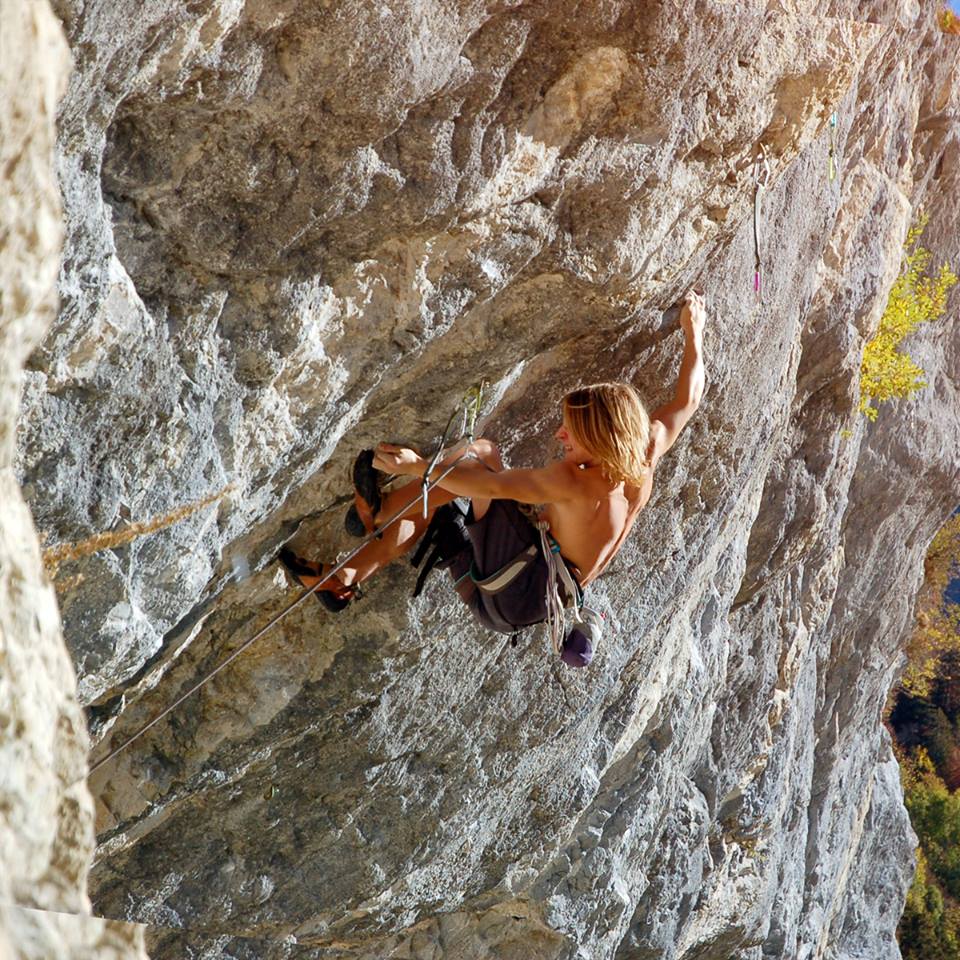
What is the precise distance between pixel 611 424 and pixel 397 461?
73cm

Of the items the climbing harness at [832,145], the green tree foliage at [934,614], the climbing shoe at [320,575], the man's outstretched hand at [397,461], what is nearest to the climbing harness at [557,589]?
the man's outstretched hand at [397,461]

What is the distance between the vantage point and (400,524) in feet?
13.5

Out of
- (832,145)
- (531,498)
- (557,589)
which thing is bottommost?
(557,589)

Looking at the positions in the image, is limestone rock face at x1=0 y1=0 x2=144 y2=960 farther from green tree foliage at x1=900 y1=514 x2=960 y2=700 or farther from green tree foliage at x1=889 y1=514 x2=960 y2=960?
green tree foliage at x1=900 y1=514 x2=960 y2=700

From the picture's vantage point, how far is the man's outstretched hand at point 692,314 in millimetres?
4289

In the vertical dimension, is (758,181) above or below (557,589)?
above

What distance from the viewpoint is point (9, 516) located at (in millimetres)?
1310

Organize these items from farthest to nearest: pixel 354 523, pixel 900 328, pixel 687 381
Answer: pixel 900 328, pixel 687 381, pixel 354 523

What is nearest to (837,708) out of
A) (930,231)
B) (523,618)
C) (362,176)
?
(930,231)

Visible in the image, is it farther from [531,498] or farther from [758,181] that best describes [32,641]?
[758,181]

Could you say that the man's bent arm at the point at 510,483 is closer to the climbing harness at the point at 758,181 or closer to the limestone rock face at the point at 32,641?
the climbing harness at the point at 758,181

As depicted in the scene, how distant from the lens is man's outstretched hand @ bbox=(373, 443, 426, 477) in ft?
12.4

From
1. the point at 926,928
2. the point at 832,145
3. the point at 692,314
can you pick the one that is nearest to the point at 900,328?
the point at 832,145

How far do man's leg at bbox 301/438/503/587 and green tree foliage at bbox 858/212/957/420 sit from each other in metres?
4.83
